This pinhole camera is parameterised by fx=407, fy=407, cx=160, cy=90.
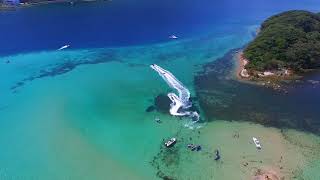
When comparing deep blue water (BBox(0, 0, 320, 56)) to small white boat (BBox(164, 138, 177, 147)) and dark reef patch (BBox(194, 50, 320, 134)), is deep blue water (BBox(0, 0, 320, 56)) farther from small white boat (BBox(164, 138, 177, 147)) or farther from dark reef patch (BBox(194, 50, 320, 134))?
small white boat (BBox(164, 138, 177, 147))

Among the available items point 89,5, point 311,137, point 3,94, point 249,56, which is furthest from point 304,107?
point 89,5

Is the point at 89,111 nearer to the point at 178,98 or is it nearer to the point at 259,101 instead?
the point at 178,98

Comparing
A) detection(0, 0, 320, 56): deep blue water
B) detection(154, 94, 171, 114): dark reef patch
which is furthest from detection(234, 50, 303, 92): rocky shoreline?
detection(0, 0, 320, 56): deep blue water

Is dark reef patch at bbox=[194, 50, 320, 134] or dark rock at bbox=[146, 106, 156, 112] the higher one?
dark reef patch at bbox=[194, 50, 320, 134]

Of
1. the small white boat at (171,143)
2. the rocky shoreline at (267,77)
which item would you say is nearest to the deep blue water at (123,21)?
the rocky shoreline at (267,77)

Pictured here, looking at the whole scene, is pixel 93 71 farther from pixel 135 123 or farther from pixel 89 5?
pixel 89 5

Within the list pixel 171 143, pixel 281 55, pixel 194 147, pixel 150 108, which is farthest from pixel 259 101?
pixel 171 143

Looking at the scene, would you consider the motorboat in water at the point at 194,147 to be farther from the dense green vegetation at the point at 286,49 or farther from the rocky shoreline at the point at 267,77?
the dense green vegetation at the point at 286,49
